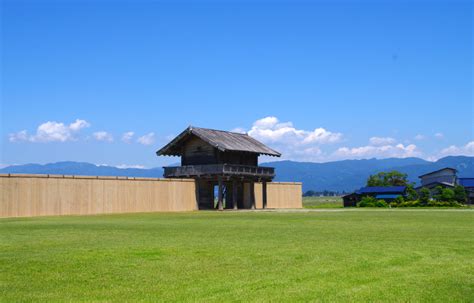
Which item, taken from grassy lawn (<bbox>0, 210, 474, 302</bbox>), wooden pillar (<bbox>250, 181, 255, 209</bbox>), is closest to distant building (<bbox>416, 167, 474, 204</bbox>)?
wooden pillar (<bbox>250, 181, 255, 209</bbox>)

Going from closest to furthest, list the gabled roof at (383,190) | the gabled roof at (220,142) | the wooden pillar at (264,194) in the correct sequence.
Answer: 1. the gabled roof at (220,142)
2. the wooden pillar at (264,194)
3. the gabled roof at (383,190)

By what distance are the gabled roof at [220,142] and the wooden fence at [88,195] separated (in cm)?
387

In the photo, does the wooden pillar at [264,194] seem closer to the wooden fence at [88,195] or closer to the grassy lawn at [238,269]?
the wooden fence at [88,195]

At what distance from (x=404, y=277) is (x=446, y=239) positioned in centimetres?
701

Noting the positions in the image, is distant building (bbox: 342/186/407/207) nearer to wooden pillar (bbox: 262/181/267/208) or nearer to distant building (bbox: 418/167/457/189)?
distant building (bbox: 418/167/457/189)

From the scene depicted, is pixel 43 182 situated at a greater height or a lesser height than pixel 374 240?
greater

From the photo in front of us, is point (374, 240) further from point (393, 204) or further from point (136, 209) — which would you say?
point (393, 204)

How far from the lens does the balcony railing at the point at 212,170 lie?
4972cm

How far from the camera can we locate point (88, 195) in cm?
4031

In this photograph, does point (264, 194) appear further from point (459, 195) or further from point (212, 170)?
point (459, 195)

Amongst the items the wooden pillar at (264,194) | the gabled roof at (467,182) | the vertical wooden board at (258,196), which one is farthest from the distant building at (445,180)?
the wooden pillar at (264,194)

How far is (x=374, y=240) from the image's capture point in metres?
16.0

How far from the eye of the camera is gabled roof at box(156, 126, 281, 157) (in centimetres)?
5097

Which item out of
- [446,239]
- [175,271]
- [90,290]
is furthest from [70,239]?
[446,239]
